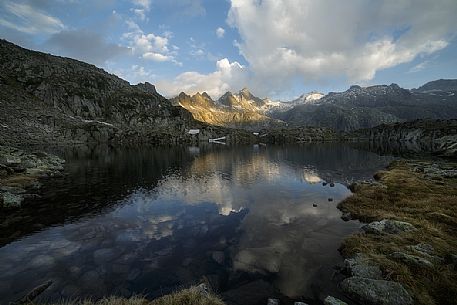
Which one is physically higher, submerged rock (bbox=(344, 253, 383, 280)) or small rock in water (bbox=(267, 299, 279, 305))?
submerged rock (bbox=(344, 253, 383, 280))

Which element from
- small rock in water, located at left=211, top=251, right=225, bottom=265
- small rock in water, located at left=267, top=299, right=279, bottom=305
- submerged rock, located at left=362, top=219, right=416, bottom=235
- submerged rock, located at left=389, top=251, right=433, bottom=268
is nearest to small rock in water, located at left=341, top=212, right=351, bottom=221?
submerged rock, located at left=362, top=219, right=416, bottom=235

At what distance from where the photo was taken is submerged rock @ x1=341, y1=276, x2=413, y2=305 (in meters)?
18.7

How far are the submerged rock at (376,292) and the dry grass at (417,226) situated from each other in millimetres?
1070

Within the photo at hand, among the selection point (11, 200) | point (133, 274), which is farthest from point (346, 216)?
point (11, 200)

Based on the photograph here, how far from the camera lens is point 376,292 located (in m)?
19.6

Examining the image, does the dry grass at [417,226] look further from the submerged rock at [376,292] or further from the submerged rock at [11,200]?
the submerged rock at [11,200]

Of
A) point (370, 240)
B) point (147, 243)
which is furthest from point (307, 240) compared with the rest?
point (147, 243)

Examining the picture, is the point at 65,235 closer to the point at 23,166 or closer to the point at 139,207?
the point at 139,207

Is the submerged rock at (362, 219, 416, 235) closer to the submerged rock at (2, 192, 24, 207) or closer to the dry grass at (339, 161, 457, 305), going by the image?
the dry grass at (339, 161, 457, 305)

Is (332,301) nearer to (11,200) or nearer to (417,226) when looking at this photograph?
(417,226)

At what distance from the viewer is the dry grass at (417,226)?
2027 cm

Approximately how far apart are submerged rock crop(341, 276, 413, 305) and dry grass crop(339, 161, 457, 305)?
107 centimetres

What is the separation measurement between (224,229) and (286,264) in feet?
39.0

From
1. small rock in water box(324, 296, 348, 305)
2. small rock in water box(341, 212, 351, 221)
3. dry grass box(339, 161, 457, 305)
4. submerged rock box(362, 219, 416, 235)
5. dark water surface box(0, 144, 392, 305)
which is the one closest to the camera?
small rock in water box(324, 296, 348, 305)
